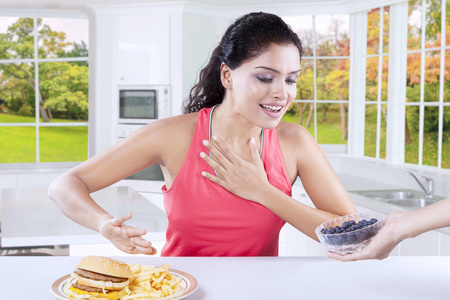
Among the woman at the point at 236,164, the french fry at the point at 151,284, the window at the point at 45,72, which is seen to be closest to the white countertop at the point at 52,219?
the woman at the point at 236,164

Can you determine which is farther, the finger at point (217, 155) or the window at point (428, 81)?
the window at point (428, 81)

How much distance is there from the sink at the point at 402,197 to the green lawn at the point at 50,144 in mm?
10578

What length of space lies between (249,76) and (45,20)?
35.4ft

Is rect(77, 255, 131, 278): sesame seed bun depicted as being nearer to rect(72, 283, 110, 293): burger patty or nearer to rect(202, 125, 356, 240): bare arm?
rect(72, 283, 110, 293): burger patty

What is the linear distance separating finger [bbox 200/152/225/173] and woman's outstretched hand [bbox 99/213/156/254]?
371 mm

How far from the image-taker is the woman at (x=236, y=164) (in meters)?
1.54

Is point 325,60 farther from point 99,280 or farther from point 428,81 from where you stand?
point 99,280

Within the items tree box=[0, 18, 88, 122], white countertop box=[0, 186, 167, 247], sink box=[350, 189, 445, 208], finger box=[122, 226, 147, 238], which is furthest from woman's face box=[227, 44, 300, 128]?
tree box=[0, 18, 88, 122]

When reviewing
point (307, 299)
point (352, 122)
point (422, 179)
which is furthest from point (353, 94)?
point (307, 299)

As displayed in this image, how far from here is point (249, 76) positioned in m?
1.55

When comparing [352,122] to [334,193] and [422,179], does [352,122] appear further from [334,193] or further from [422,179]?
[334,193]

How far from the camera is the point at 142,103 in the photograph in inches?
207

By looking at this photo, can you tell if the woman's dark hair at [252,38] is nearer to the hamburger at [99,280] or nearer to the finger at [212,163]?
the finger at [212,163]

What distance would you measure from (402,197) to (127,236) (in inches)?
110
